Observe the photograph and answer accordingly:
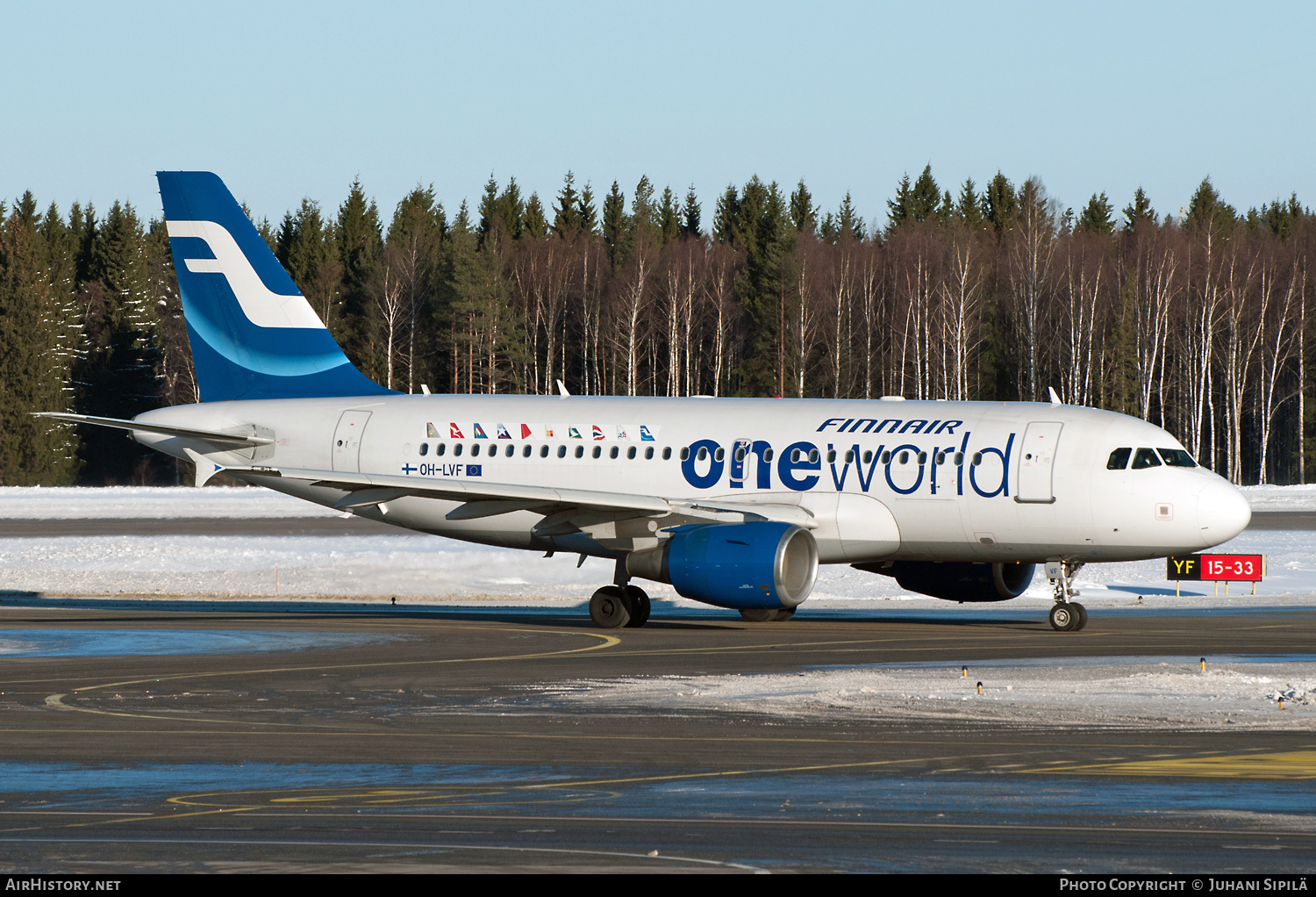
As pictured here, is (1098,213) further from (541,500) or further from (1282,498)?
(541,500)

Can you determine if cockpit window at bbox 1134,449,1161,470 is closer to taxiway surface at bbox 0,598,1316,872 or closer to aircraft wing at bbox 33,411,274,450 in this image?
taxiway surface at bbox 0,598,1316,872

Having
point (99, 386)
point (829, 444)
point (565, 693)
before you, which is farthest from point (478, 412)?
point (99, 386)

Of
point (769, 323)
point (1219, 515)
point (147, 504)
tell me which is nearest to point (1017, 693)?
point (1219, 515)

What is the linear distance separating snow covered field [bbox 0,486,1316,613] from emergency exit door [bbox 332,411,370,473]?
512 cm

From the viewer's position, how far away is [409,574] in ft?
123

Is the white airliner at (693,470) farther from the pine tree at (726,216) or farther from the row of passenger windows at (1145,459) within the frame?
the pine tree at (726,216)

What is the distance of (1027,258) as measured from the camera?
102m

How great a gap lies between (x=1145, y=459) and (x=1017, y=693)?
10.0 m

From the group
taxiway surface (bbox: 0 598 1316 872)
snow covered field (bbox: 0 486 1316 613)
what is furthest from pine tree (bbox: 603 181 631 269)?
taxiway surface (bbox: 0 598 1316 872)

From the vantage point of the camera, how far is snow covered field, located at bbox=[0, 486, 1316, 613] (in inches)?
1371

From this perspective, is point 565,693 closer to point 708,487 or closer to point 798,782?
point 798,782

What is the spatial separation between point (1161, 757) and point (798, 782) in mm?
3190

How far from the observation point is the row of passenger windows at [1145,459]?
1040 inches
